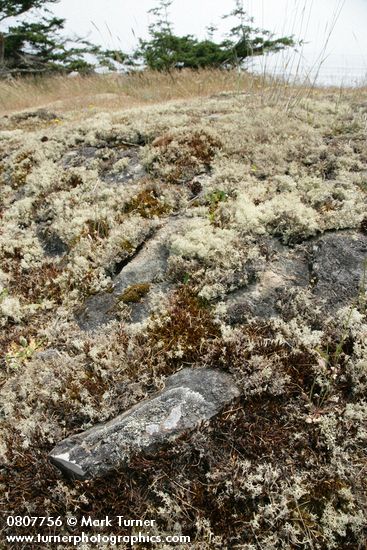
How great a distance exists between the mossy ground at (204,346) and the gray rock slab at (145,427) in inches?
3.6

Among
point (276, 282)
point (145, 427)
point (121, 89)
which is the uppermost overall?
point (121, 89)

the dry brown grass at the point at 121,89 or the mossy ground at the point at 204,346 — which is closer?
the mossy ground at the point at 204,346

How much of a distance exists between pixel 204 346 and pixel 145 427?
93cm

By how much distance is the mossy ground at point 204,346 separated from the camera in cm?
289

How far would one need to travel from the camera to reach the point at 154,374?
3.58m

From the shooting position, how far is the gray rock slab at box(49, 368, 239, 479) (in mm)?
3035

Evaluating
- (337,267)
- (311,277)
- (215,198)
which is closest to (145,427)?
(311,277)

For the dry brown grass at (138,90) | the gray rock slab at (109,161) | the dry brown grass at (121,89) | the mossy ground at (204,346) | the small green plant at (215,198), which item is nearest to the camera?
the mossy ground at (204,346)

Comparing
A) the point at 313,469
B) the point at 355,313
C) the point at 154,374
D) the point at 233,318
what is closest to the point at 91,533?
the point at 154,374

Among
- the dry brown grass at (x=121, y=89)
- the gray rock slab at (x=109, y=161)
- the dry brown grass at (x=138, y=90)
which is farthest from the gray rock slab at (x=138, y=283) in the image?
→ the dry brown grass at (x=121, y=89)

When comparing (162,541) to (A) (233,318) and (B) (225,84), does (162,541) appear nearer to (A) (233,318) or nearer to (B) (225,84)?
(A) (233,318)

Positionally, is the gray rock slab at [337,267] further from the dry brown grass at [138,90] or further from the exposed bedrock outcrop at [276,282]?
the dry brown grass at [138,90]

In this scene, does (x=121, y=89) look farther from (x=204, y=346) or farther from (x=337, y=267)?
(x=204, y=346)

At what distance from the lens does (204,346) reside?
3703 mm
